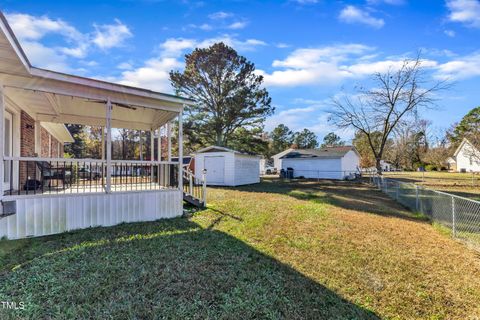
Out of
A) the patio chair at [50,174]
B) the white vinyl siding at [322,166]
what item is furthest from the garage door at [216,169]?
the white vinyl siding at [322,166]

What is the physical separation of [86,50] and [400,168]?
190 ft

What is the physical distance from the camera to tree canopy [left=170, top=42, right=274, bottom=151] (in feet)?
80.6

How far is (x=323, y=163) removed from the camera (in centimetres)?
2720

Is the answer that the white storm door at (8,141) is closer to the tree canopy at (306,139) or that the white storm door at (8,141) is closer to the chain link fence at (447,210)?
the chain link fence at (447,210)

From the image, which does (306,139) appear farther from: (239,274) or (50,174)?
(239,274)


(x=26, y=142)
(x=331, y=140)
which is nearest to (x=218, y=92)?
(x=26, y=142)

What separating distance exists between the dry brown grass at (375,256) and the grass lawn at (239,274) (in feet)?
0.07

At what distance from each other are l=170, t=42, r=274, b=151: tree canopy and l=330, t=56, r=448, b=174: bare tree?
769 centimetres

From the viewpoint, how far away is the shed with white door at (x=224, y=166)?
18.8 metres

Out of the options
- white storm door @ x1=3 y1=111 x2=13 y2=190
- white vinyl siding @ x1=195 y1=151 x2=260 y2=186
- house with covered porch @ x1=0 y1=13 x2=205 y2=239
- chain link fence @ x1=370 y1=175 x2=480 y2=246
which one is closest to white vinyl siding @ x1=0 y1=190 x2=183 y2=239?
house with covered porch @ x1=0 y1=13 x2=205 y2=239

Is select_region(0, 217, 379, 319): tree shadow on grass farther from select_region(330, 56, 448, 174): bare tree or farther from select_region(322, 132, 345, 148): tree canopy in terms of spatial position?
select_region(322, 132, 345, 148): tree canopy

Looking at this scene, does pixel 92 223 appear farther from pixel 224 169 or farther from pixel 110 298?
pixel 224 169

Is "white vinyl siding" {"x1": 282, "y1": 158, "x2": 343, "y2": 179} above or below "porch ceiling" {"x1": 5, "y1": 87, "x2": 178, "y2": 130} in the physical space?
below

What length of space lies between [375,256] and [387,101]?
20282 millimetres
